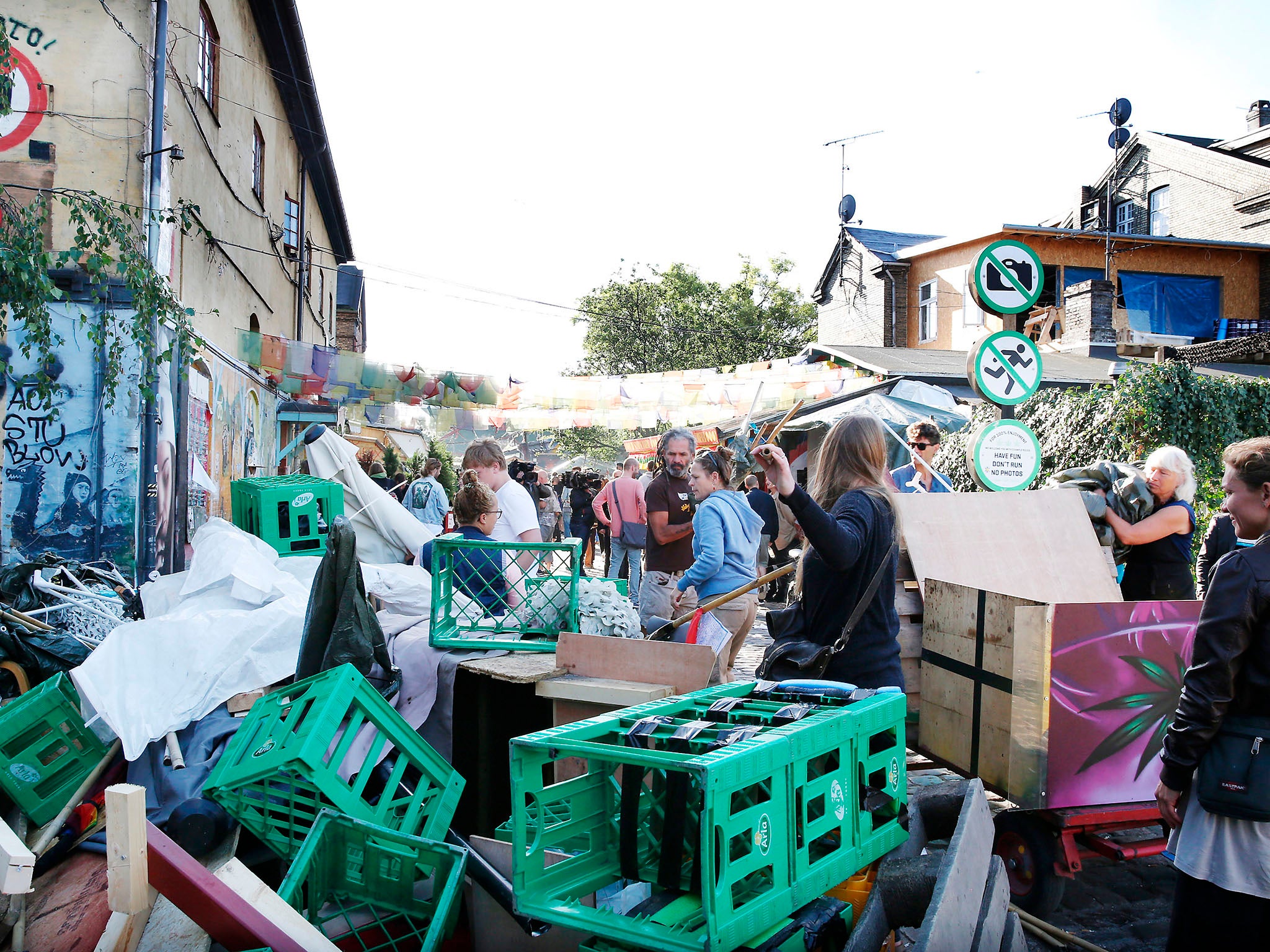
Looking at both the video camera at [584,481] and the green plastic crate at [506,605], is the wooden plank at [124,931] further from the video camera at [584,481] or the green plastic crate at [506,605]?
the video camera at [584,481]

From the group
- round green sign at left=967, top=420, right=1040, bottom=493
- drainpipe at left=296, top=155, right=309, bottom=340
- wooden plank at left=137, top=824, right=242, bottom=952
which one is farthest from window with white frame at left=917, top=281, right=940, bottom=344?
wooden plank at left=137, top=824, right=242, bottom=952

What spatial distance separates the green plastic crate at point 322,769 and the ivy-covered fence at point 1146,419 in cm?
805

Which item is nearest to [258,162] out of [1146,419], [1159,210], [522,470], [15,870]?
[522,470]

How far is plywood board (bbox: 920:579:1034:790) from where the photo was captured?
3.31 m

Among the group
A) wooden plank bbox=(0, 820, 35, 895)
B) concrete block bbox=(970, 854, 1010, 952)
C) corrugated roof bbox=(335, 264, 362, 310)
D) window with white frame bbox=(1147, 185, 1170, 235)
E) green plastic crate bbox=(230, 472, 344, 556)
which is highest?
window with white frame bbox=(1147, 185, 1170, 235)

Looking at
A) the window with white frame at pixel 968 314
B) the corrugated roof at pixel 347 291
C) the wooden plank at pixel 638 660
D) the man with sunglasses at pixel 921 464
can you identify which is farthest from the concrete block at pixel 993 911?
the corrugated roof at pixel 347 291

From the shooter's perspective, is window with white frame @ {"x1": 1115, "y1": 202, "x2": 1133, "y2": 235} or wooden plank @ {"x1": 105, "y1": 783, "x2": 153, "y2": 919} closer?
wooden plank @ {"x1": 105, "y1": 783, "x2": 153, "y2": 919}

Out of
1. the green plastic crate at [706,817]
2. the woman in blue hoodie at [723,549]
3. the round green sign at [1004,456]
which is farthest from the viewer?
the round green sign at [1004,456]

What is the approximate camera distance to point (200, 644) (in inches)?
148

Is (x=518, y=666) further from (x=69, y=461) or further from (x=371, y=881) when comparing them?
(x=69, y=461)

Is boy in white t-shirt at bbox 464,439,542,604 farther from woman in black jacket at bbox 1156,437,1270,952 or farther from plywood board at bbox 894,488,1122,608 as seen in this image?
woman in black jacket at bbox 1156,437,1270,952

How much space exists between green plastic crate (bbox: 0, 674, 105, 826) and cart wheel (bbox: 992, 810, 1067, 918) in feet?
A: 12.1

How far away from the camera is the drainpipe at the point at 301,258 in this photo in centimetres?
1808

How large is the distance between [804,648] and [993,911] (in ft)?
3.35
